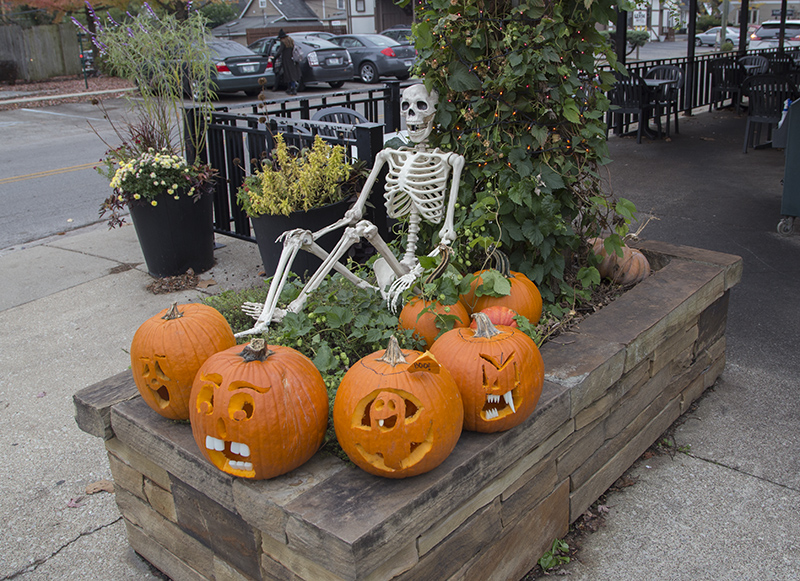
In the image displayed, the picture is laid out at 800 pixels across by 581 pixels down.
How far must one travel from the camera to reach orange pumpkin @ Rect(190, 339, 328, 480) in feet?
6.69

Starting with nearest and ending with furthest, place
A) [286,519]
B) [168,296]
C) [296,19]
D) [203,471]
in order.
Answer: [286,519], [203,471], [168,296], [296,19]

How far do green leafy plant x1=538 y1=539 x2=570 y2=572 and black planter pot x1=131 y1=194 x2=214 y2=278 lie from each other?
393 cm

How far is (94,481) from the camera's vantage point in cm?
324

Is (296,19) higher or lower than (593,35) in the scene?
higher

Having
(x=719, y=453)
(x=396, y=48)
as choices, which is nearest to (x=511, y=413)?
(x=719, y=453)

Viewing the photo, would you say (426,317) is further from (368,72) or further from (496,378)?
(368,72)

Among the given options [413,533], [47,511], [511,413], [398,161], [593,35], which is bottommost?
[47,511]

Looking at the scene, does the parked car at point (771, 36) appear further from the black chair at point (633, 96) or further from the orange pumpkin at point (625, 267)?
the orange pumpkin at point (625, 267)

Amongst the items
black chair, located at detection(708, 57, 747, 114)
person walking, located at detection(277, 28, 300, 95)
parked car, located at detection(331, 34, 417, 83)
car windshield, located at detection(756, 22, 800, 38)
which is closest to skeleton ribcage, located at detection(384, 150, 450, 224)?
black chair, located at detection(708, 57, 747, 114)

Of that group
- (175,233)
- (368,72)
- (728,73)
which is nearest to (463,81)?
(175,233)

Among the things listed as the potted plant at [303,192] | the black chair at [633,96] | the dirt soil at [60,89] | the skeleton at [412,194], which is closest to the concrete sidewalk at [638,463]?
the potted plant at [303,192]

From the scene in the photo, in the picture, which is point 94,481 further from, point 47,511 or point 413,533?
point 413,533

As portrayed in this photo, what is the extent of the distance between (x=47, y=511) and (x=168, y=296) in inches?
100

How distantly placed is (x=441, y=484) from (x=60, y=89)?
23.6 meters
